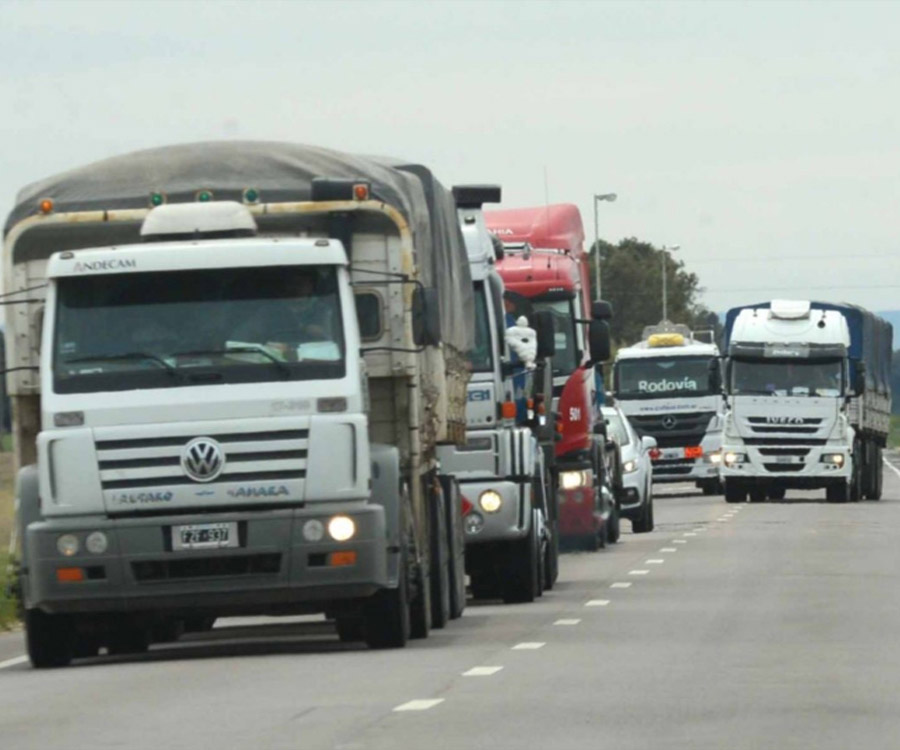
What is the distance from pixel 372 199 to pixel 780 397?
34939 millimetres

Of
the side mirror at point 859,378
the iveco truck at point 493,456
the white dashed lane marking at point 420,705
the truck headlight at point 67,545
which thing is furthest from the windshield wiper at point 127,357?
the side mirror at point 859,378

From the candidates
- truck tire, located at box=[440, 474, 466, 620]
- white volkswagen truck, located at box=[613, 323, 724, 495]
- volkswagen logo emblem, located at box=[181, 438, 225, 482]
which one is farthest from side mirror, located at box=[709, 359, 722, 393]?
volkswagen logo emblem, located at box=[181, 438, 225, 482]

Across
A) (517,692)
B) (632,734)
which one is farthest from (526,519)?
(632,734)

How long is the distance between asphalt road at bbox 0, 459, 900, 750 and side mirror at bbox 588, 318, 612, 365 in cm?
414

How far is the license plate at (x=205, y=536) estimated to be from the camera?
1670 cm

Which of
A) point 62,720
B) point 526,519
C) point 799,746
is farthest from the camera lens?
point 526,519

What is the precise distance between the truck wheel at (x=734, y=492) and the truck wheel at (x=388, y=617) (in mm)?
36216

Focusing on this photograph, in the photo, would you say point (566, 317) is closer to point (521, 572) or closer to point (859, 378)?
point (521, 572)

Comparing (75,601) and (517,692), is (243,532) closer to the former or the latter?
(75,601)

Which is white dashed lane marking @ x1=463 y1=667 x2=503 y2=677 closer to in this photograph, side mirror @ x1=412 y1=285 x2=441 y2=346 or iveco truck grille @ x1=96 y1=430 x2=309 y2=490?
iveco truck grille @ x1=96 y1=430 x2=309 y2=490

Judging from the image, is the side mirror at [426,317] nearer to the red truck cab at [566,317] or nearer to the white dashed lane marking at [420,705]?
the white dashed lane marking at [420,705]

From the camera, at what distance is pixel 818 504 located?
52969 mm

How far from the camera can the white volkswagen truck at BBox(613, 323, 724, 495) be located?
57812 millimetres

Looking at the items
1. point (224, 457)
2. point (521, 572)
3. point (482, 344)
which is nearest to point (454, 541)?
point (521, 572)
